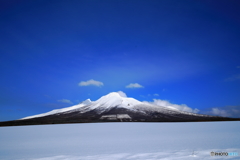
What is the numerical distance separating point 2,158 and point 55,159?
5.11 meters

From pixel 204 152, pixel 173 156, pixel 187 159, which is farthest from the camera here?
pixel 204 152

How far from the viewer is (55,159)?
12867 millimetres

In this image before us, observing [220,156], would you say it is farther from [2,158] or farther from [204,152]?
[2,158]

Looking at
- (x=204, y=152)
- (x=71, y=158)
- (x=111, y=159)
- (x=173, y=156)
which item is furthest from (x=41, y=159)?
(x=204, y=152)

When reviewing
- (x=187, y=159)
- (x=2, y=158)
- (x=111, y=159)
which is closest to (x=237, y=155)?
(x=187, y=159)

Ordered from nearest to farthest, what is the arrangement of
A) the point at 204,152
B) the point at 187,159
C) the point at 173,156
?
the point at 187,159
the point at 173,156
the point at 204,152

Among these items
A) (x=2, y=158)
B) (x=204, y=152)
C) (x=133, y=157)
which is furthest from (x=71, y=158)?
(x=204, y=152)

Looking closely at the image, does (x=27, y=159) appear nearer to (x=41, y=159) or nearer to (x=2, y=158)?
(x=41, y=159)

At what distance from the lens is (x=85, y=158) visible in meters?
12.9

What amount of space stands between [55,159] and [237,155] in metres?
13.3

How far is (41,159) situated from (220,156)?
43.3 ft

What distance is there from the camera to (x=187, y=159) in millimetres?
11711

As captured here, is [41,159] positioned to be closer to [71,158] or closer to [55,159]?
[55,159]

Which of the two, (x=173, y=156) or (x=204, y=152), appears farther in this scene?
(x=204, y=152)
